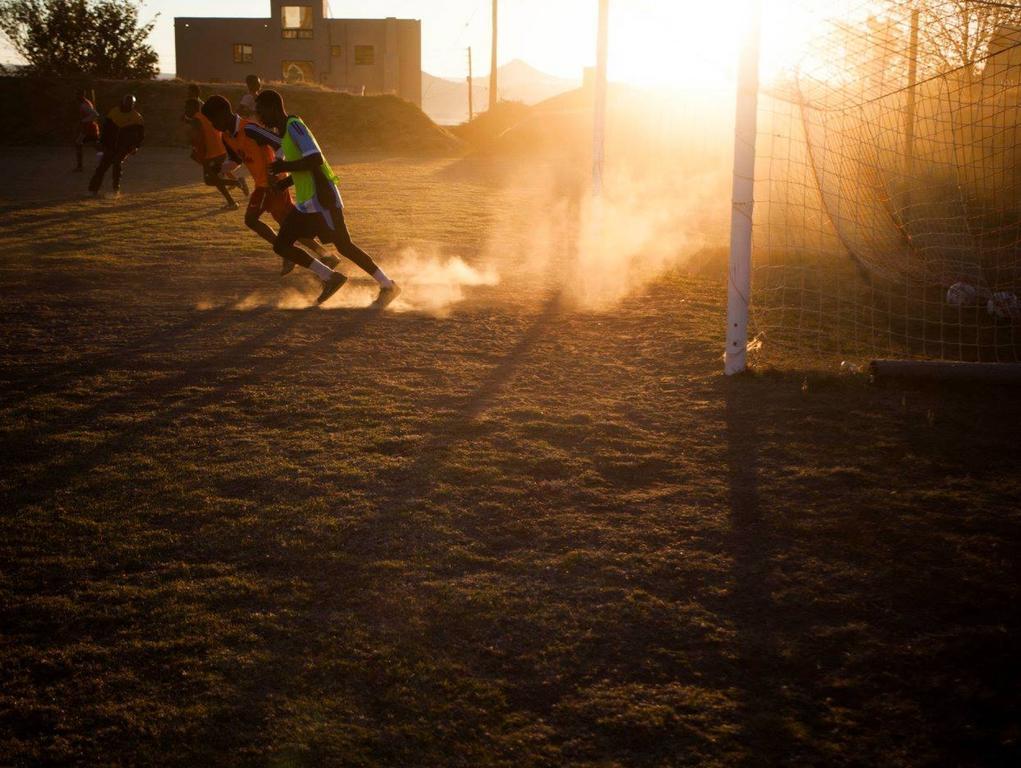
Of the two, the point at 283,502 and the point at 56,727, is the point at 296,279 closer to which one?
the point at 283,502

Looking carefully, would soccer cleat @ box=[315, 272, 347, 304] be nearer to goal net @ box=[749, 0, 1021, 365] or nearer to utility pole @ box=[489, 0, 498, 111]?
goal net @ box=[749, 0, 1021, 365]

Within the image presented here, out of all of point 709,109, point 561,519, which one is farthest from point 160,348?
point 709,109

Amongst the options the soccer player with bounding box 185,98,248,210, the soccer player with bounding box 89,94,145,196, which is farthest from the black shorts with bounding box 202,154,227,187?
the soccer player with bounding box 89,94,145,196

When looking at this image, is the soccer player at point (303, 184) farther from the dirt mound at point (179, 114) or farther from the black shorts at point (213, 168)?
the dirt mound at point (179, 114)

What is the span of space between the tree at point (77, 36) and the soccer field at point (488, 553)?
139 feet

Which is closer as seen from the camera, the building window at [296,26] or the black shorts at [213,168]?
the black shorts at [213,168]

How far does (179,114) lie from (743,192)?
32.5 metres

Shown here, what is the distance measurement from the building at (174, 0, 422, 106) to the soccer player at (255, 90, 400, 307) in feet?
184

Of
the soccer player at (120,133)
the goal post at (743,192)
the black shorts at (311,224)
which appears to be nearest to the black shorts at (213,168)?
the soccer player at (120,133)

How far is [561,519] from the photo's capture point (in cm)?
423

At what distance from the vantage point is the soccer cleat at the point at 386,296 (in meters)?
8.74

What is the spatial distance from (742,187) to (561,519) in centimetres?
322

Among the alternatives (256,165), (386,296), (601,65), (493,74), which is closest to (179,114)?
(493,74)

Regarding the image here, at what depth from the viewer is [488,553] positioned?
3.89 meters
